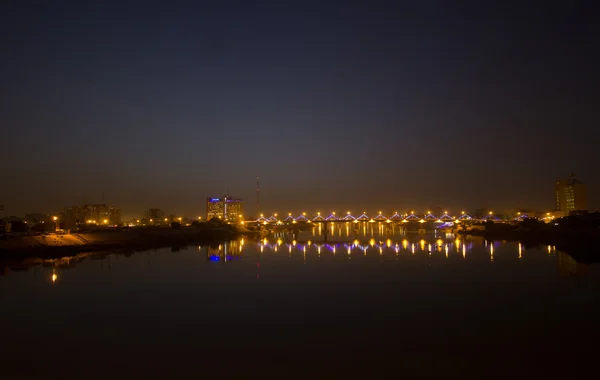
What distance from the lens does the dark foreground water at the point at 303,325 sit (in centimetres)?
728

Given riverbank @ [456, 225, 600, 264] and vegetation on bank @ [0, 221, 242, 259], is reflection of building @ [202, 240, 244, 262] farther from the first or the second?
riverbank @ [456, 225, 600, 264]

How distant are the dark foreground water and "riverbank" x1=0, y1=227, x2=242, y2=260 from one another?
8.48 metres

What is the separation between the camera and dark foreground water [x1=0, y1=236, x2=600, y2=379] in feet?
23.9

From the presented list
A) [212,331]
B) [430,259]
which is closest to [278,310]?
[212,331]

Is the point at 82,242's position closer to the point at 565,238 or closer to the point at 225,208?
the point at 565,238

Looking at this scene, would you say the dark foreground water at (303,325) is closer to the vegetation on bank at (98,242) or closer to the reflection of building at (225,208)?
the vegetation on bank at (98,242)

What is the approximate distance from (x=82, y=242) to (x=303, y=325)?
28.5 meters

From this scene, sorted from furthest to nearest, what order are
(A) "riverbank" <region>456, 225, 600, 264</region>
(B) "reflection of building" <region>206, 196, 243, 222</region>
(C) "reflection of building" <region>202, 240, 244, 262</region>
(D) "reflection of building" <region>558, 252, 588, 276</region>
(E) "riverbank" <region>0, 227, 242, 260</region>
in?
(B) "reflection of building" <region>206, 196, 243, 222</region>
(C) "reflection of building" <region>202, 240, 244, 262</region>
(A) "riverbank" <region>456, 225, 600, 264</region>
(E) "riverbank" <region>0, 227, 242, 260</region>
(D) "reflection of building" <region>558, 252, 588, 276</region>

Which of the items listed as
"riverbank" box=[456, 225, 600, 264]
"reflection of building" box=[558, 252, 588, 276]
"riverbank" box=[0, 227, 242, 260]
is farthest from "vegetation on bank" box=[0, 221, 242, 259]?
"riverbank" box=[456, 225, 600, 264]

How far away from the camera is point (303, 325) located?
10109 mm

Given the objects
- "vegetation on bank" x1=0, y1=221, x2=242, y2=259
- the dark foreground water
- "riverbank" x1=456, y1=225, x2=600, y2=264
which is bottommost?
"riverbank" x1=456, y1=225, x2=600, y2=264

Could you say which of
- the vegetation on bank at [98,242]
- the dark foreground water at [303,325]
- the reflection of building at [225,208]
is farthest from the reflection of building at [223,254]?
the reflection of building at [225,208]

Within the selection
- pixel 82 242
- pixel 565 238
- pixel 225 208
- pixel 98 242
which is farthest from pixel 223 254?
pixel 225 208

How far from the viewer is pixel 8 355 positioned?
808cm
